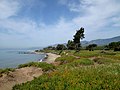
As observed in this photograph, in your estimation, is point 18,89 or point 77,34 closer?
point 18,89

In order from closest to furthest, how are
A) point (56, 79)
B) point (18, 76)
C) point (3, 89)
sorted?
point (56, 79), point (3, 89), point (18, 76)

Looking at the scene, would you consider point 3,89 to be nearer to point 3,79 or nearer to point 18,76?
point 3,79

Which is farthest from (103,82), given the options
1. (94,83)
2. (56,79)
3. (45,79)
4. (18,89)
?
(18,89)

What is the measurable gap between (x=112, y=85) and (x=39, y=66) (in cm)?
1701

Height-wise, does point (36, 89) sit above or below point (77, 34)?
below

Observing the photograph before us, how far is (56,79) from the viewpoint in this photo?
13.4 meters

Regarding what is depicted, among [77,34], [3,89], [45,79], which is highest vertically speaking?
[77,34]

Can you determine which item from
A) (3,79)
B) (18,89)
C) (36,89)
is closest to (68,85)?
(36,89)

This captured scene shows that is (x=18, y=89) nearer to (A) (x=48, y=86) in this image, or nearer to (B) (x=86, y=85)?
(A) (x=48, y=86)

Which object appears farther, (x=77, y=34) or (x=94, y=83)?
(x=77, y=34)

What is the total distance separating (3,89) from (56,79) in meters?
5.61

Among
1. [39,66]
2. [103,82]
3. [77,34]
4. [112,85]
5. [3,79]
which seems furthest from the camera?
[77,34]

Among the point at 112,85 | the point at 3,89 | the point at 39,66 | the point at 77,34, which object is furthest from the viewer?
the point at 77,34

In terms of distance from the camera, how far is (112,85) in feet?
36.7
